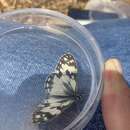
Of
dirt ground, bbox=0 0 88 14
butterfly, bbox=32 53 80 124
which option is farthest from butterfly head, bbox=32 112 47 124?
dirt ground, bbox=0 0 88 14

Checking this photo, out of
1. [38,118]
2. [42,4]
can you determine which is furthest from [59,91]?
[42,4]

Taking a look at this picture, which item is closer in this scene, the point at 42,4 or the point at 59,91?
the point at 59,91

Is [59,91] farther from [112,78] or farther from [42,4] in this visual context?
[42,4]

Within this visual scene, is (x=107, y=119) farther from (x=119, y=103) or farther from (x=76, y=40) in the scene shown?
(x=76, y=40)

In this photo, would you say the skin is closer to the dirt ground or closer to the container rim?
the container rim

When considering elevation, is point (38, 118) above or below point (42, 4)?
below

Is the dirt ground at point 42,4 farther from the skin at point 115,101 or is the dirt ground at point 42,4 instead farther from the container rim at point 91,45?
the skin at point 115,101

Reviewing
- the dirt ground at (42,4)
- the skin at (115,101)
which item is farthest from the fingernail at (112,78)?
the dirt ground at (42,4)
